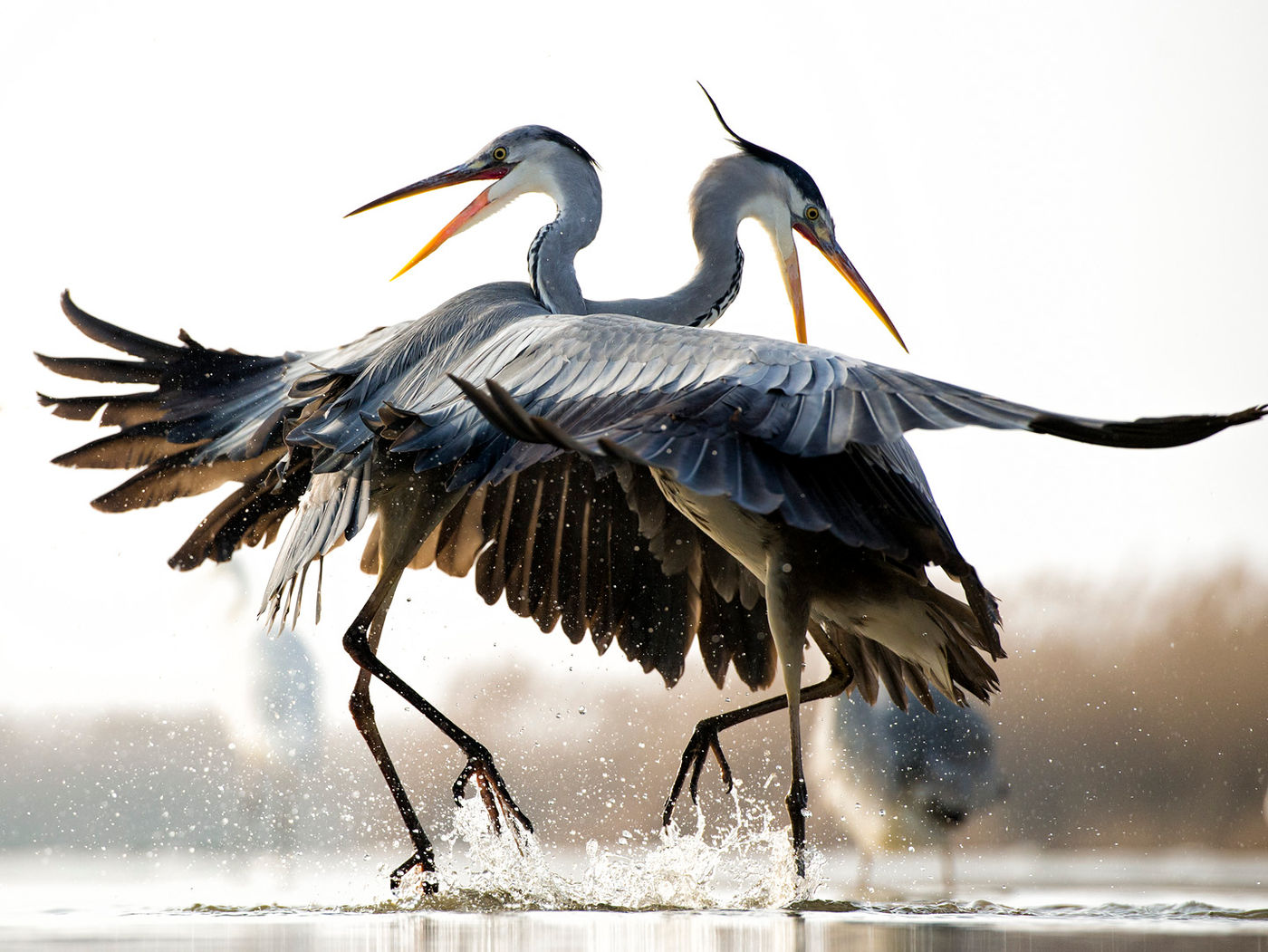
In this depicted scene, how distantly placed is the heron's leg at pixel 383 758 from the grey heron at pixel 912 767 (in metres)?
2.90

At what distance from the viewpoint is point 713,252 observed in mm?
5656

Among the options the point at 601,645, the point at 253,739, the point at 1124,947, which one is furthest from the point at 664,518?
the point at 253,739

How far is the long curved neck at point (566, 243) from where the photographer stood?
5098mm

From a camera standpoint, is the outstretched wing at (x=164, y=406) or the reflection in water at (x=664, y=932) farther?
the outstretched wing at (x=164, y=406)

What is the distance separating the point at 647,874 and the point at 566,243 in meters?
2.42

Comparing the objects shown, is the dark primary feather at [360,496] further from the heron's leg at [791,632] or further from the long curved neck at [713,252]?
the heron's leg at [791,632]

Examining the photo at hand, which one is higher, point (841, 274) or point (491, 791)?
point (841, 274)

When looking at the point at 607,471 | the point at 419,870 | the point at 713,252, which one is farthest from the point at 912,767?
the point at 607,471

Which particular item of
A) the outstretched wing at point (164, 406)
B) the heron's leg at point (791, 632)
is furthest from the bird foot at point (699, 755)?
the outstretched wing at point (164, 406)

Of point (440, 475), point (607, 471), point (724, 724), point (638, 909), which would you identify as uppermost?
point (440, 475)

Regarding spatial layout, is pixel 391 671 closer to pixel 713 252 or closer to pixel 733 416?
pixel 733 416

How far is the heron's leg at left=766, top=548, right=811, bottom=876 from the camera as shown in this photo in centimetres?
386

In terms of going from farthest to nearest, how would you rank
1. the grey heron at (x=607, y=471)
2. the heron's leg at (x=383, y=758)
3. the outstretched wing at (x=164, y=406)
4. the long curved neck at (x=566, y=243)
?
1. the outstretched wing at (x=164, y=406)
2. the long curved neck at (x=566, y=243)
3. the heron's leg at (x=383, y=758)
4. the grey heron at (x=607, y=471)

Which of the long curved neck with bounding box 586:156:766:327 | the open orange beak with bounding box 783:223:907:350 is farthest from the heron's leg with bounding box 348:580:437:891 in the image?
the open orange beak with bounding box 783:223:907:350
